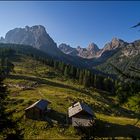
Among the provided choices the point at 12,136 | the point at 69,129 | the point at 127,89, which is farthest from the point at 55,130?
the point at 127,89

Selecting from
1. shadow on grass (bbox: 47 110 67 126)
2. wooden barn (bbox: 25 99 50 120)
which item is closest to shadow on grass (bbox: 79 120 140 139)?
shadow on grass (bbox: 47 110 67 126)

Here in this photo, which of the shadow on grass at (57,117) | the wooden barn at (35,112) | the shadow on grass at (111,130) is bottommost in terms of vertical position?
the shadow on grass at (111,130)

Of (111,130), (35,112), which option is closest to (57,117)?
(35,112)

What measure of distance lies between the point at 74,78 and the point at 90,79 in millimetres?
16751

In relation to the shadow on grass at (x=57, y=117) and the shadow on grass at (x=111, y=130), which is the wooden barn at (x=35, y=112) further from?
the shadow on grass at (x=111, y=130)

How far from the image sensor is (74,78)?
604ft

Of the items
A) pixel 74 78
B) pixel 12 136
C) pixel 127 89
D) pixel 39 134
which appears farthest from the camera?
pixel 74 78

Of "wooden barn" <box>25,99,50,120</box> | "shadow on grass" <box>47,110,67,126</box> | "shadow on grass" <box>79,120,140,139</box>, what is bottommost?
"shadow on grass" <box>79,120,140,139</box>

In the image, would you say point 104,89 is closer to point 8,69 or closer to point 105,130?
point 8,69

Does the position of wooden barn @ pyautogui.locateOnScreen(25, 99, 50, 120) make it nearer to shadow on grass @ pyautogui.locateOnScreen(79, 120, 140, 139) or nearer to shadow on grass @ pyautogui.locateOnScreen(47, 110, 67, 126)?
shadow on grass @ pyautogui.locateOnScreen(47, 110, 67, 126)

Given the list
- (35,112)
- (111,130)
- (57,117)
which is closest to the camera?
(111,130)

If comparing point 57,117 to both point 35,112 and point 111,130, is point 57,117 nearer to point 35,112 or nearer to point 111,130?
point 35,112

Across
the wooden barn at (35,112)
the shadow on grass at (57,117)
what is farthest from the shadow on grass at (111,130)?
the wooden barn at (35,112)

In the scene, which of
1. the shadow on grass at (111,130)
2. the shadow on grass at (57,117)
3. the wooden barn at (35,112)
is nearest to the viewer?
the shadow on grass at (111,130)
